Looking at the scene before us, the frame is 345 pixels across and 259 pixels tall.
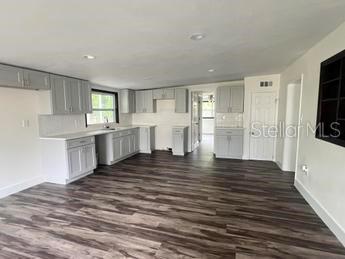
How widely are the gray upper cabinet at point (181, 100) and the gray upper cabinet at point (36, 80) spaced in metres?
3.76

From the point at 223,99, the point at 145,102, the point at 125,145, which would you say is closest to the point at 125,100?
the point at 145,102

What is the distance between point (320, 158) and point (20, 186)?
16.2 feet

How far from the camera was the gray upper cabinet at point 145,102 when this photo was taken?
22.8 feet

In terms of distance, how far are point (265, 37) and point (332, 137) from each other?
1487 mm

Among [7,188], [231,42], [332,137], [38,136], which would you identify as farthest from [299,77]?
[7,188]

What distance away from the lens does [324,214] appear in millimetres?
2578

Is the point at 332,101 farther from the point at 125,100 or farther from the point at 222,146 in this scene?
the point at 125,100

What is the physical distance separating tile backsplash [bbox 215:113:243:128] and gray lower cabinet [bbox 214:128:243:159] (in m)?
0.46

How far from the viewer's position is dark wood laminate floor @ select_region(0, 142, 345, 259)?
2100 millimetres

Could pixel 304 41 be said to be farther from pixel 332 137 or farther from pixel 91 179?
pixel 91 179

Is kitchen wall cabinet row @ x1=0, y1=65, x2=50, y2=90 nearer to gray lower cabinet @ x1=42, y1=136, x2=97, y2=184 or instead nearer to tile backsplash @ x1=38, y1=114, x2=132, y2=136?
tile backsplash @ x1=38, y1=114, x2=132, y2=136

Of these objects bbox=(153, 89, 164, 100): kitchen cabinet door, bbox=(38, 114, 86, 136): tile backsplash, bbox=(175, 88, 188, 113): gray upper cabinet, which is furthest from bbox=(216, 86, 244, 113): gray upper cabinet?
bbox=(38, 114, 86, 136): tile backsplash

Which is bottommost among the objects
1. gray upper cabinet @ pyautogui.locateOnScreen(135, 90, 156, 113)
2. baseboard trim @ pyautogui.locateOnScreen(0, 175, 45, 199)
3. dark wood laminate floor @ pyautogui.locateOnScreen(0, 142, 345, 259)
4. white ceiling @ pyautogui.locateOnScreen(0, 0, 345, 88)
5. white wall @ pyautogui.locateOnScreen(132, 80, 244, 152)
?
dark wood laminate floor @ pyautogui.locateOnScreen(0, 142, 345, 259)

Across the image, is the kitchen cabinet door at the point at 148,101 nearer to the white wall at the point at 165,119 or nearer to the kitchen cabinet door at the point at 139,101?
the kitchen cabinet door at the point at 139,101
